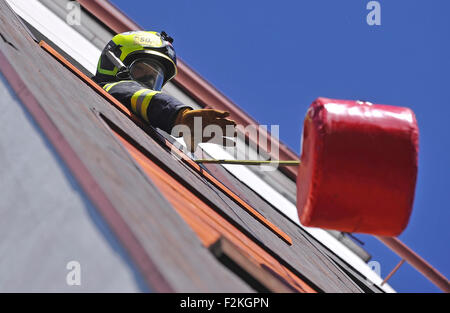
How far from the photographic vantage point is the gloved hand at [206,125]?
10.5 feet

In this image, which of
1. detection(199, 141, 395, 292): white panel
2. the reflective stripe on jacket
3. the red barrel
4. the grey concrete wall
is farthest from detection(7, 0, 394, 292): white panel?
A: the grey concrete wall

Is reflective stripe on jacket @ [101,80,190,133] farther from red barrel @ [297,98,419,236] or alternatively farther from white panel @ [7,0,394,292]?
white panel @ [7,0,394,292]

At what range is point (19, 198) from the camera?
1.52 m

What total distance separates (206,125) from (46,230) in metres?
1.91

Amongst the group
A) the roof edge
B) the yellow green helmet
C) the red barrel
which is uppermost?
the roof edge

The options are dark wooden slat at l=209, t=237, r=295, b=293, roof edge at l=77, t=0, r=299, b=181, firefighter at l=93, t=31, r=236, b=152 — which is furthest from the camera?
roof edge at l=77, t=0, r=299, b=181

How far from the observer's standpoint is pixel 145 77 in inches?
170

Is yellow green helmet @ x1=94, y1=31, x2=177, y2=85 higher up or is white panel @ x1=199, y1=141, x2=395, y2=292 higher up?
yellow green helmet @ x1=94, y1=31, x2=177, y2=85

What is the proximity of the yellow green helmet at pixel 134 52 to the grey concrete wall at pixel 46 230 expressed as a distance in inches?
105

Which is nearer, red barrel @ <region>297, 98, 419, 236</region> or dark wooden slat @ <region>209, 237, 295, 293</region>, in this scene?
dark wooden slat @ <region>209, 237, 295, 293</region>

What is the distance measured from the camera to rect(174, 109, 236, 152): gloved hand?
10.5 ft

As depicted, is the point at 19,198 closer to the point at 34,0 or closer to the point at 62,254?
the point at 62,254

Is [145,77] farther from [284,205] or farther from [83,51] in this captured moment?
[284,205]

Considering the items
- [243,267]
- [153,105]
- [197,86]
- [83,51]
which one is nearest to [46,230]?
[243,267]
